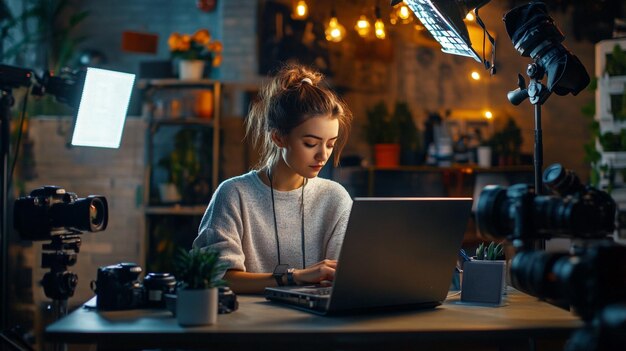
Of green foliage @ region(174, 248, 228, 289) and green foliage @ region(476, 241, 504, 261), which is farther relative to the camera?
green foliage @ region(476, 241, 504, 261)

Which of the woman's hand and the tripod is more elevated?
the tripod

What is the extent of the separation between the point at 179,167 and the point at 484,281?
3607mm

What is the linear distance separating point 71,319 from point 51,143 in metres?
3.80

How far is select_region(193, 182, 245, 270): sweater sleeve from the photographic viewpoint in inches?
91.7

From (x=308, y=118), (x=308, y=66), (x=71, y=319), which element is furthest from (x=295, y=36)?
(x=71, y=319)

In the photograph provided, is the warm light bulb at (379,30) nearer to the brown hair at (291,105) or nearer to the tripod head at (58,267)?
the brown hair at (291,105)

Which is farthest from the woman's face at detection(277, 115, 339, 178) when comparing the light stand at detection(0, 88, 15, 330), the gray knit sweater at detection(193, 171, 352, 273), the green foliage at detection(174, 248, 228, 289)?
the light stand at detection(0, 88, 15, 330)

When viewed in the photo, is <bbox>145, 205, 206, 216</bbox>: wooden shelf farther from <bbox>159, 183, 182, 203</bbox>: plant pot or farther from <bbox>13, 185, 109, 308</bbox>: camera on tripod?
<bbox>13, 185, 109, 308</bbox>: camera on tripod

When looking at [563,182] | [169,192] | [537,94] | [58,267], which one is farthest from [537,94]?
[169,192]

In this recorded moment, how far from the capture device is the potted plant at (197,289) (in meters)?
1.67

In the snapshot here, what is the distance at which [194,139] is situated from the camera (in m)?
5.49

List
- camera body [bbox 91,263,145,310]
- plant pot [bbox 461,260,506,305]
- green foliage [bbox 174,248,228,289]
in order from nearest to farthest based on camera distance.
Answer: green foliage [bbox 174,248,228,289] → camera body [bbox 91,263,145,310] → plant pot [bbox 461,260,506,305]

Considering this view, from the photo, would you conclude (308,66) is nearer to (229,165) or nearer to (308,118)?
(229,165)

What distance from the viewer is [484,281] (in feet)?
6.81
